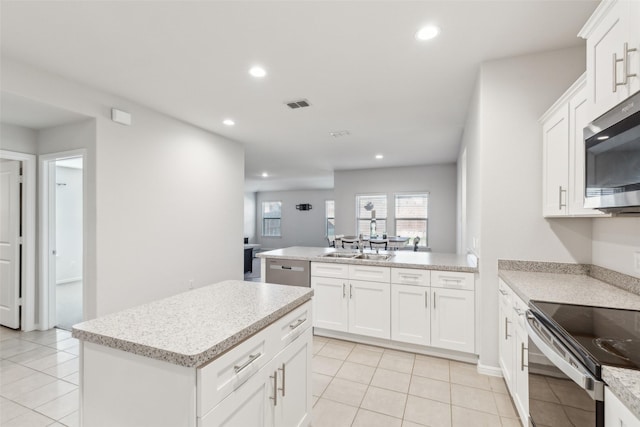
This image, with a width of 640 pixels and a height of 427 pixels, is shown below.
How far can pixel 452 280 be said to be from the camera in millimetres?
2852

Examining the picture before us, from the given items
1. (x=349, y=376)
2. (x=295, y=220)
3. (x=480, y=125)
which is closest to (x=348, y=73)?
(x=480, y=125)

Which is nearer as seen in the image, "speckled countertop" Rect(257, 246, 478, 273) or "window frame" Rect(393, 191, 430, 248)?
"speckled countertop" Rect(257, 246, 478, 273)

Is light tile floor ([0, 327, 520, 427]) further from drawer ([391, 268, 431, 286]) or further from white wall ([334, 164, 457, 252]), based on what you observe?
white wall ([334, 164, 457, 252])

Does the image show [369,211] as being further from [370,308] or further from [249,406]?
[249,406]

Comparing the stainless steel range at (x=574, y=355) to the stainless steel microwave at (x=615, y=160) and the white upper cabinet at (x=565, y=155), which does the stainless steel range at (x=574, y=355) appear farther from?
the white upper cabinet at (x=565, y=155)

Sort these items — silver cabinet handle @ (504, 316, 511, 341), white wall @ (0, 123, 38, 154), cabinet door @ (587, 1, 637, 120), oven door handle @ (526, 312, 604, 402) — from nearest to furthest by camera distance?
oven door handle @ (526, 312, 604, 402), cabinet door @ (587, 1, 637, 120), silver cabinet handle @ (504, 316, 511, 341), white wall @ (0, 123, 38, 154)

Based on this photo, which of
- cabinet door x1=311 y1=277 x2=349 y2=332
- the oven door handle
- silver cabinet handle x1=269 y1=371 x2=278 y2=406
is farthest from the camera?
cabinet door x1=311 y1=277 x2=349 y2=332

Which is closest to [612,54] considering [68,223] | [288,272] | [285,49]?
[285,49]

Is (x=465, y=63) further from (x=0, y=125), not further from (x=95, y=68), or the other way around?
(x=0, y=125)

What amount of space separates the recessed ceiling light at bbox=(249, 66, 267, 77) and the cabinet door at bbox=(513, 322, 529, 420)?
9.14 feet

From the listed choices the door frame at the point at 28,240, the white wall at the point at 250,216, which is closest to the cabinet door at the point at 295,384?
the door frame at the point at 28,240

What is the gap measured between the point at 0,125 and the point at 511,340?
5519mm

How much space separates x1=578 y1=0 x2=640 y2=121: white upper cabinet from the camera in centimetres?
124

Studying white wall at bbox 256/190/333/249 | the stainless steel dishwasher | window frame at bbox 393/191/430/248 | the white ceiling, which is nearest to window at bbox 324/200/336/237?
white wall at bbox 256/190/333/249
